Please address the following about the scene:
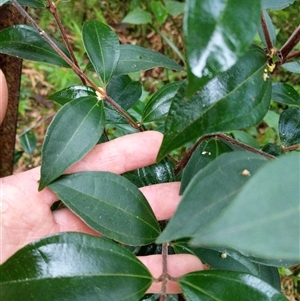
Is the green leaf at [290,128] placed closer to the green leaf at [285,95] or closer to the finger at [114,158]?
the green leaf at [285,95]

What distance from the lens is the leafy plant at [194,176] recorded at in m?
0.39

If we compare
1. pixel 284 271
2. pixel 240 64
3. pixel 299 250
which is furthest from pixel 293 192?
pixel 284 271

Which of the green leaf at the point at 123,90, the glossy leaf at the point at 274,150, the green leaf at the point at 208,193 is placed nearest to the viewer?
the green leaf at the point at 208,193

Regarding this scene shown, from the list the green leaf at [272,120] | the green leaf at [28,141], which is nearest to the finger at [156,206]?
the green leaf at [28,141]

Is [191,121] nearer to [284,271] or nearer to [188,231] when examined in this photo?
[188,231]

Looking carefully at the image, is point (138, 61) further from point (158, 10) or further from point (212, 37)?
point (158, 10)

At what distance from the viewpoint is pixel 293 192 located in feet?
1.31

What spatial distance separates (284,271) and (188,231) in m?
1.18

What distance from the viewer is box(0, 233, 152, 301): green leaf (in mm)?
575

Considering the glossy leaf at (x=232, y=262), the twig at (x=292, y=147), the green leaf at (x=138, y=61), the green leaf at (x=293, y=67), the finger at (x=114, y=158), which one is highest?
the green leaf at (x=138, y=61)

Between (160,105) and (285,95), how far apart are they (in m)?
0.26

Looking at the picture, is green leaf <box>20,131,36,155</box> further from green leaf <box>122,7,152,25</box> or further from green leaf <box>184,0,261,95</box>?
green leaf <box>184,0,261,95</box>

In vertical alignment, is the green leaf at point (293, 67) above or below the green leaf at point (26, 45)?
below

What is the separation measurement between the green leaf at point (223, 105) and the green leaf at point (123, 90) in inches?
18.0
